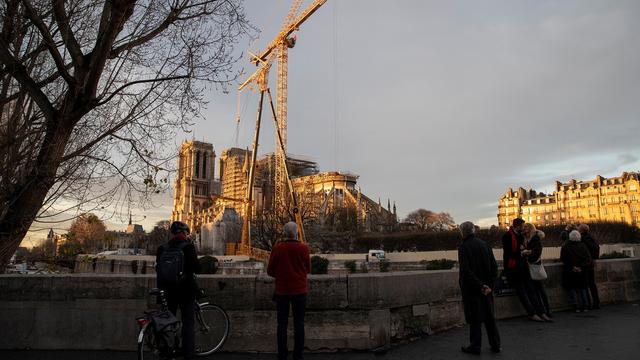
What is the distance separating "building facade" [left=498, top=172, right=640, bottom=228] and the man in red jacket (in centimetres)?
11139

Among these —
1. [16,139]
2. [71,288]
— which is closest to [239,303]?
[71,288]

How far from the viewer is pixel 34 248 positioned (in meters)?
9.16

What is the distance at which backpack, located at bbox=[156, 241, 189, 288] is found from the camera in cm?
600

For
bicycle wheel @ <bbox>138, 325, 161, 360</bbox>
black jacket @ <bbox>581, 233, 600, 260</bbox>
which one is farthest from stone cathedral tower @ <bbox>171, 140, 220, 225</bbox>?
bicycle wheel @ <bbox>138, 325, 161, 360</bbox>

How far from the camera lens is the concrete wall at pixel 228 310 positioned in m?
6.89

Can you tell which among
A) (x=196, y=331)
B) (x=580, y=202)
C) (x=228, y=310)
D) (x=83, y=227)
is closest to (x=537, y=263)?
(x=228, y=310)

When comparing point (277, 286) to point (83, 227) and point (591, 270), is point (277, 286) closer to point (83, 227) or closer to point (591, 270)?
point (83, 227)

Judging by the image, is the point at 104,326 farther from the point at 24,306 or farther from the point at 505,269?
the point at 505,269

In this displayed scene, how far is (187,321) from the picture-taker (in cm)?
612

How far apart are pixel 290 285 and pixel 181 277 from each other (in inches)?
52.7

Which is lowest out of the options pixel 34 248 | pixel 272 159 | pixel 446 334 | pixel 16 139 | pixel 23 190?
pixel 446 334

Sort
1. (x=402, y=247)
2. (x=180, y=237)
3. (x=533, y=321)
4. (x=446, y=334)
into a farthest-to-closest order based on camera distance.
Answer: (x=402, y=247) < (x=533, y=321) < (x=446, y=334) < (x=180, y=237)

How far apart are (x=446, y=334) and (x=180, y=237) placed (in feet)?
14.8

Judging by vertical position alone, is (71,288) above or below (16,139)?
below
